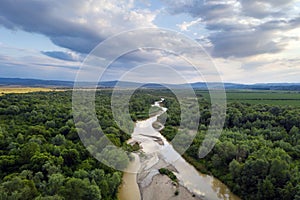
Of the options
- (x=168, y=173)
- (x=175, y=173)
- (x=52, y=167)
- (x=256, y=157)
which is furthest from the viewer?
(x=175, y=173)

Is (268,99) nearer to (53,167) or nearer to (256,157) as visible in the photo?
(256,157)

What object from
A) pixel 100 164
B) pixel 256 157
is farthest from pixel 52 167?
pixel 256 157

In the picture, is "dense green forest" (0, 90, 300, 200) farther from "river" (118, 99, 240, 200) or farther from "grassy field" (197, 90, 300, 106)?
"grassy field" (197, 90, 300, 106)

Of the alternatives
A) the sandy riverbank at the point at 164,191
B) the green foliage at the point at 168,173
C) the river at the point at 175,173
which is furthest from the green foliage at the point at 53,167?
the green foliage at the point at 168,173

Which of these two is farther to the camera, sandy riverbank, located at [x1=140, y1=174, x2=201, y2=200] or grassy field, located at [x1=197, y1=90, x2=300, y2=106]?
grassy field, located at [x1=197, y1=90, x2=300, y2=106]

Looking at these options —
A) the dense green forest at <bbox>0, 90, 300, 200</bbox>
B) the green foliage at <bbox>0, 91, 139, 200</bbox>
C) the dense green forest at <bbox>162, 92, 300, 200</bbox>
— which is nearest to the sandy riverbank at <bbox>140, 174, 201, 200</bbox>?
the green foliage at <bbox>0, 91, 139, 200</bbox>
